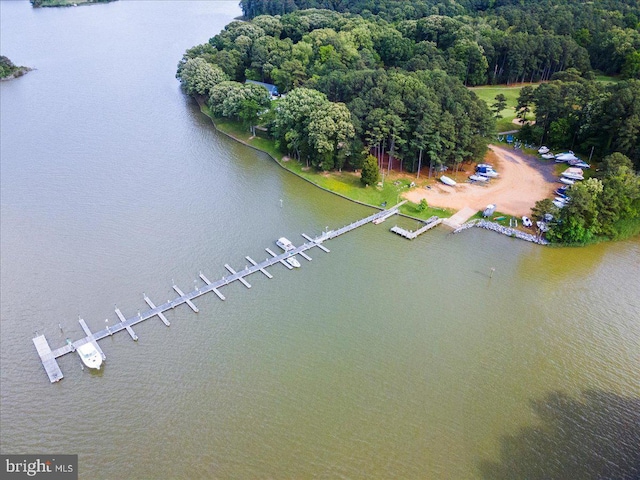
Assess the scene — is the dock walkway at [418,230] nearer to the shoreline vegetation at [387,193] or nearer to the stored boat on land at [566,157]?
the shoreline vegetation at [387,193]

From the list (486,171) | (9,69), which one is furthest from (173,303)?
(9,69)

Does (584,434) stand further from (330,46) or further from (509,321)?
(330,46)

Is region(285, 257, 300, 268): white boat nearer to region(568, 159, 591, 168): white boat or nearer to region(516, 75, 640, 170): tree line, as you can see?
region(568, 159, 591, 168): white boat

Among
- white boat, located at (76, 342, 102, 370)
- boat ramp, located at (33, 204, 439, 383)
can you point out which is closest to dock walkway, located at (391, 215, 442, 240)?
boat ramp, located at (33, 204, 439, 383)

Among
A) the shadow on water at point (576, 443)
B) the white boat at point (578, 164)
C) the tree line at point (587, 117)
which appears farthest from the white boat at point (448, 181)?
the shadow on water at point (576, 443)

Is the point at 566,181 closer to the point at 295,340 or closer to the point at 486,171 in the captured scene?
the point at 486,171

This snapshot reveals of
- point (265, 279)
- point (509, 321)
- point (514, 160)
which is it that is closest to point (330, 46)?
point (514, 160)
